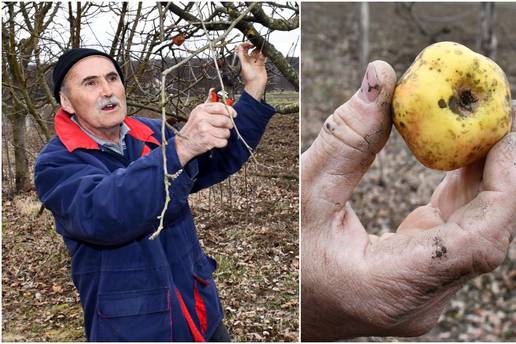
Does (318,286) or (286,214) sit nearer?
(318,286)

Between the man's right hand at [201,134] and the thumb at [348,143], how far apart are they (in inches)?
15.4

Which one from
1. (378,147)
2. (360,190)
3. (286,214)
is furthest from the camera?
(360,190)

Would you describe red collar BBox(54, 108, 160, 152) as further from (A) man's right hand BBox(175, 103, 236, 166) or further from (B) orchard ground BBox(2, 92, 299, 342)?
(B) orchard ground BBox(2, 92, 299, 342)

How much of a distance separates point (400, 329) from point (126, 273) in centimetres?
95

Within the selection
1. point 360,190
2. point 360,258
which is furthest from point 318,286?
point 360,190

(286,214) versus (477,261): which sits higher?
(477,261)

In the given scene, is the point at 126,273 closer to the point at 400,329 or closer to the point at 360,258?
the point at 360,258

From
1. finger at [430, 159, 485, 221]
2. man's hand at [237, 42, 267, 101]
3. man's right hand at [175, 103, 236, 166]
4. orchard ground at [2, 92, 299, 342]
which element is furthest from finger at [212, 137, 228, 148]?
orchard ground at [2, 92, 299, 342]

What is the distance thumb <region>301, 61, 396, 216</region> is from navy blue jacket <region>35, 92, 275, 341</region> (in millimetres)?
292

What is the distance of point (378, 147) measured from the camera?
166cm

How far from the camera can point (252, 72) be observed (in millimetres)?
1908

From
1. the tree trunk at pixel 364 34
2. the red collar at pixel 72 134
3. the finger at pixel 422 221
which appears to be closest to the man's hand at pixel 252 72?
the red collar at pixel 72 134

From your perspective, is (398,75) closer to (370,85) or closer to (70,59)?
(370,85)

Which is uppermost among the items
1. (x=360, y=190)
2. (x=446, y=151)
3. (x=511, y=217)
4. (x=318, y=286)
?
(x=446, y=151)
